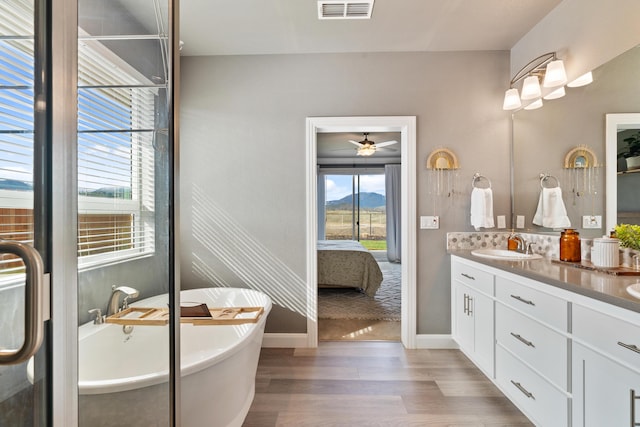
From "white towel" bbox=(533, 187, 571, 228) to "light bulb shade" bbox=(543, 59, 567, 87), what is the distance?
74 centimetres

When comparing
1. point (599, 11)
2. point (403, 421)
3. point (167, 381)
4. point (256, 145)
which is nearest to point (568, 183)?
point (599, 11)

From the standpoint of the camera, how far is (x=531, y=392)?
173cm

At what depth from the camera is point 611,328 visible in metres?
1.26

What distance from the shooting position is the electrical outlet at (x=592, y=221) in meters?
1.98

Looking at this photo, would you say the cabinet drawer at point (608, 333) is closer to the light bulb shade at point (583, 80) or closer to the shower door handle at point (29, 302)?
the light bulb shade at point (583, 80)

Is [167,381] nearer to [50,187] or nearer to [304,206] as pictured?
[50,187]

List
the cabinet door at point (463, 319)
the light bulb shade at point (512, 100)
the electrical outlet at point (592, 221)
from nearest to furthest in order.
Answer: the electrical outlet at point (592, 221), the cabinet door at point (463, 319), the light bulb shade at point (512, 100)

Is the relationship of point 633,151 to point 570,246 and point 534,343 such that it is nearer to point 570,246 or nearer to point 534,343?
point 570,246

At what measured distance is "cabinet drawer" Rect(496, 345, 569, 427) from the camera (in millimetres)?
1528

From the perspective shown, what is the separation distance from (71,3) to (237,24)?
79.6 inches

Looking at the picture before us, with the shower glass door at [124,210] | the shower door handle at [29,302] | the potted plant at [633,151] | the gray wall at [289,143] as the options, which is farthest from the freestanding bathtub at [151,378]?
the potted plant at [633,151]

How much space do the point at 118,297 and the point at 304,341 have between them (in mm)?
2253

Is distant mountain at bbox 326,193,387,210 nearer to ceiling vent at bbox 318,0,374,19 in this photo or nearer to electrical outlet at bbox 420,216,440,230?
electrical outlet at bbox 420,216,440,230

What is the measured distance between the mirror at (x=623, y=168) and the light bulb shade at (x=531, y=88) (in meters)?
0.69
